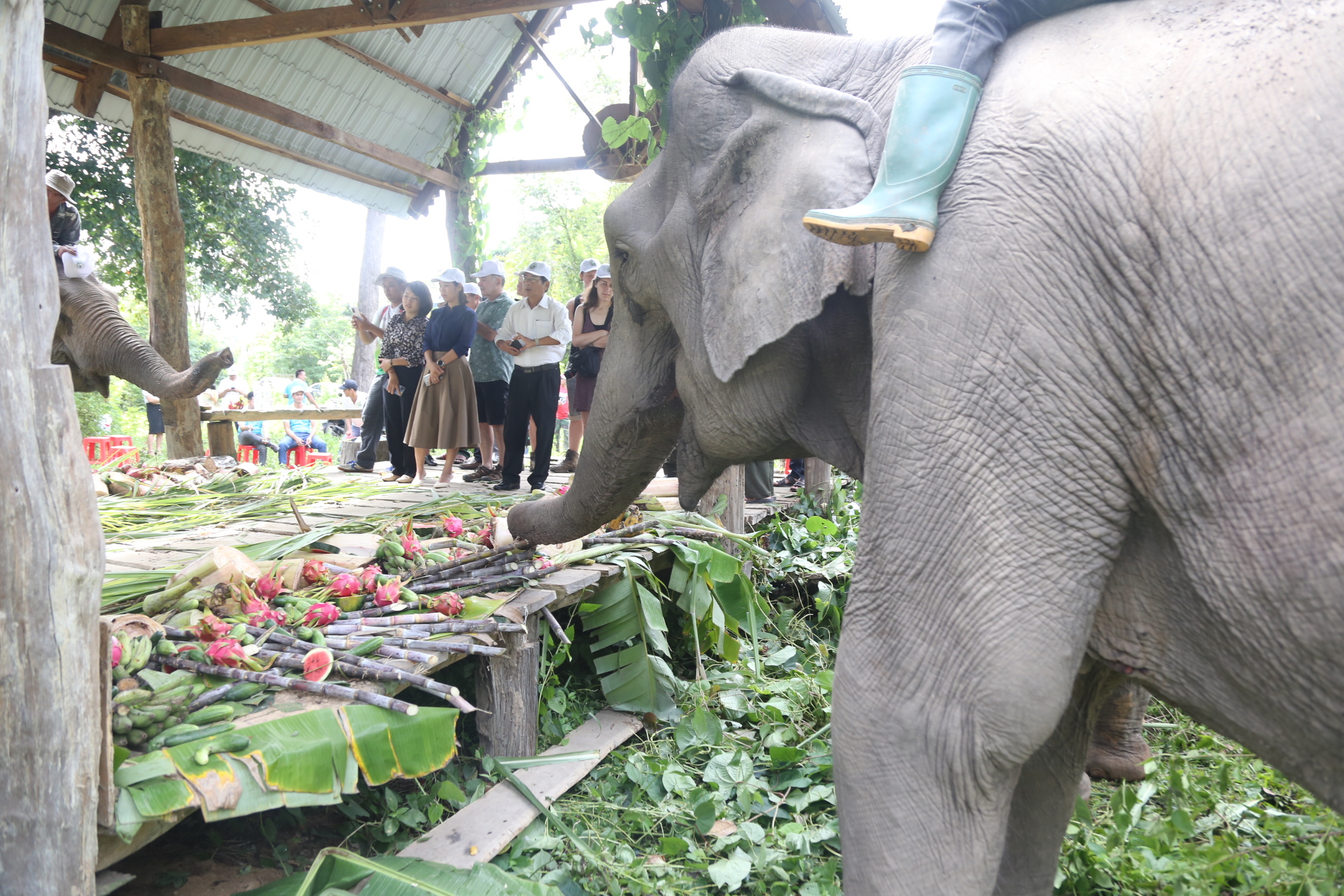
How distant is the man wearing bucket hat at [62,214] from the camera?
5695mm

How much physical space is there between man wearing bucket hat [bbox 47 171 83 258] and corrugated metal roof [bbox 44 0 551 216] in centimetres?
244

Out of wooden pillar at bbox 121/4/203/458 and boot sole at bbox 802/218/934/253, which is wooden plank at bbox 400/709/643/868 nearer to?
boot sole at bbox 802/218/934/253

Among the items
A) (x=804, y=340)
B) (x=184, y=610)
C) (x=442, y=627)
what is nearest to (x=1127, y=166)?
(x=804, y=340)

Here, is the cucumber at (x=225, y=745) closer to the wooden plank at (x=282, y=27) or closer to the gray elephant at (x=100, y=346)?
the gray elephant at (x=100, y=346)

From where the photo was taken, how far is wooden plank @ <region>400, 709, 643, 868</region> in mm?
2732

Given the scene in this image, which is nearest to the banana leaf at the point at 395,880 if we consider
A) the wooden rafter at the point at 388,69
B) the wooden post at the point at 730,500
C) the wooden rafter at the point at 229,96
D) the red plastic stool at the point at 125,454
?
the wooden post at the point at 730,500

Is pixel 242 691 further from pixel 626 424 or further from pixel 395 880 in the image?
pixel 626 424

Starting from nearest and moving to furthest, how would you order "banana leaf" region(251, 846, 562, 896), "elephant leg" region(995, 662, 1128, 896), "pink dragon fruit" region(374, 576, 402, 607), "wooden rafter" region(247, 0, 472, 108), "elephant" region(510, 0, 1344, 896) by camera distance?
"elephant" region(510, 0, 1344, 896) → "elephant leg" region(995, 662, 1128, 896) → "banana leaf" region(251, 846, 562, 896) → "pink dragon fruit" region(374, 576, 402, 607) → "wooden rafter" region(247, 0, 472, 108)

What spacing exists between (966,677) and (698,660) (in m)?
3.01

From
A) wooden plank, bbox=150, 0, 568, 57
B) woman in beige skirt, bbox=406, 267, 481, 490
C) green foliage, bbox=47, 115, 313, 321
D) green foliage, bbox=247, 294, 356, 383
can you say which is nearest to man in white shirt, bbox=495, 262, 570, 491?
woman in beige skirt, bbox=406, 267, 481, 490

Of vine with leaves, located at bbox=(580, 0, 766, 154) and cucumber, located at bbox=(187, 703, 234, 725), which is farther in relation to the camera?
vine with leaves, located at bbox=(580, 0, 766, 154)

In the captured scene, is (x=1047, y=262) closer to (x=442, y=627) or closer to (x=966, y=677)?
(x=966, y=677)

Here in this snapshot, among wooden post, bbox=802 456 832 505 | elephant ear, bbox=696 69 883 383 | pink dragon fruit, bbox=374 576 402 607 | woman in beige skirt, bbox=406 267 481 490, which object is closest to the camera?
elephant ear, bbox=696 69 883 383

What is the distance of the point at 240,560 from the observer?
10.4 feet
